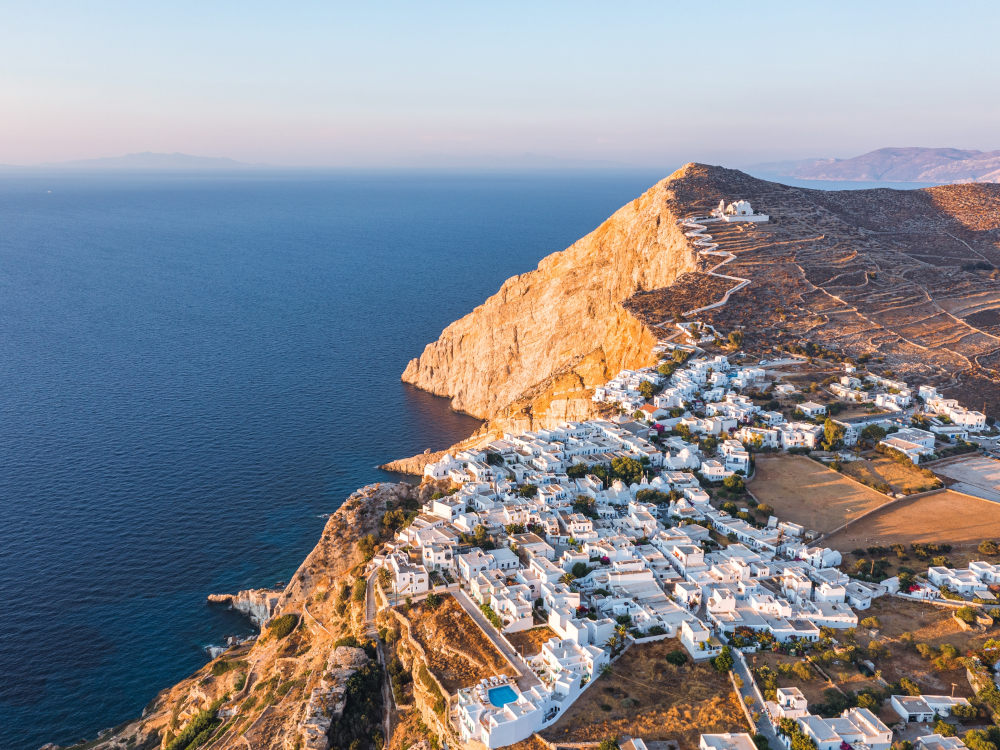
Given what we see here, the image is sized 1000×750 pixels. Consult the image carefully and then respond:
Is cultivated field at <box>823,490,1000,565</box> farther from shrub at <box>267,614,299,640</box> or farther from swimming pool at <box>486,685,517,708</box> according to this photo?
shrub at <box>267,614,299,640</box>

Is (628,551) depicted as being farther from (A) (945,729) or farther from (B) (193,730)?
(B) (193,730)

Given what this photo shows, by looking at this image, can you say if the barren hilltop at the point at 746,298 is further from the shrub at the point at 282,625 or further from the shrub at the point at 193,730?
the shrub at the point at 193,730

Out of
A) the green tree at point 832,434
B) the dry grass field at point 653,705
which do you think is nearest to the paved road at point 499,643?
the dry grass field at point 653,705

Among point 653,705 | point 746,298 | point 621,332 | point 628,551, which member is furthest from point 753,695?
point 746,298

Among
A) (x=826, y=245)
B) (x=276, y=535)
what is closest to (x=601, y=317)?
(x=826, y=245)

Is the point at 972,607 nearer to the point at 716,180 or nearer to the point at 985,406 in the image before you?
the point at 985,406

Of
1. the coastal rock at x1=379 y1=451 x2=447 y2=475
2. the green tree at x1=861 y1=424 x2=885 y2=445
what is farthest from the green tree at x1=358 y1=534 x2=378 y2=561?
the green tree at x1=861 y1=424 x2=885 y2=445

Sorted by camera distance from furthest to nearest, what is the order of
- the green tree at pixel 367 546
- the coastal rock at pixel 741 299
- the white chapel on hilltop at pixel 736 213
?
the white chapel on hilltop at pixel 736 213 < the coastal rock at pixel 741 299 < the green tree at pixel 367 546
